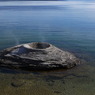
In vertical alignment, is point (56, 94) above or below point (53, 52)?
below

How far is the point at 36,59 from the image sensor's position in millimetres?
33219

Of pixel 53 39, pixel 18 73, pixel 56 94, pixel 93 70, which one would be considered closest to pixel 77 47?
pixel 53 39

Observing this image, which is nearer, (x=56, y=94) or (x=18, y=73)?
(x=56, y=94)


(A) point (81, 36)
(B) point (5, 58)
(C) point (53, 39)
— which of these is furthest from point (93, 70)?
(A) point (81, 36)

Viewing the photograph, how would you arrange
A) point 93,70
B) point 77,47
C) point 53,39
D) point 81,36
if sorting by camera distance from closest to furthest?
1. point 93,70
2. point 77,47
3. point 53,39
4. point 81,36

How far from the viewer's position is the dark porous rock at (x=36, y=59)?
32.9 meters

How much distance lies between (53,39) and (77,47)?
391 inches

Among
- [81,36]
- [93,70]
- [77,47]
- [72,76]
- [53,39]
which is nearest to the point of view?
[72,76]

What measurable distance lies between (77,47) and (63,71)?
50.2 feet

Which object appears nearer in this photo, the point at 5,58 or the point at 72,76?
the point at 72,76

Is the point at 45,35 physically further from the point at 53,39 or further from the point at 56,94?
the point at 56,94

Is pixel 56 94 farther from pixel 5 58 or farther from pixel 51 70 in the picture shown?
pixel 5 58

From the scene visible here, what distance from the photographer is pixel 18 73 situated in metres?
31.6

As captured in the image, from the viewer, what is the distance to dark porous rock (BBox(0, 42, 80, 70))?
3294cm
